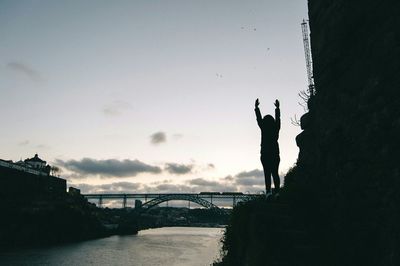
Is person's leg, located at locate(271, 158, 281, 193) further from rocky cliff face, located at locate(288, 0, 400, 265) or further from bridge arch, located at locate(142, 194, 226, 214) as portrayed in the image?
bridge arch, located at locate(142, 194, 226, 214)

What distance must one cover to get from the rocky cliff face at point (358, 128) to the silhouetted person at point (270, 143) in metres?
1.02

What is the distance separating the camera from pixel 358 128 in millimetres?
5188

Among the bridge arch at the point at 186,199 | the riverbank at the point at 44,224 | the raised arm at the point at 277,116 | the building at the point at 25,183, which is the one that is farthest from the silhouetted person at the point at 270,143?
the bridge arch at the point at 186,199

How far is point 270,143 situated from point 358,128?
2.74 m

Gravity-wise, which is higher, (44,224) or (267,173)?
(267,173)

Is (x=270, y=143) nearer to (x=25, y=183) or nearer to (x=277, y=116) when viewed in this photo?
(x=277, y=116)

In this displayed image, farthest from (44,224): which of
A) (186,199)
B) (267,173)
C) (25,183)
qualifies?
(267,173)

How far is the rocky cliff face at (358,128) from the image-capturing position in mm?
4285

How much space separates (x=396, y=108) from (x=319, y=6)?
337 cm

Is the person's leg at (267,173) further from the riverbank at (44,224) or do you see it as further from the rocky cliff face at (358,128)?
the riverbank at (44,224)

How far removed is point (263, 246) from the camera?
5250 millimetres

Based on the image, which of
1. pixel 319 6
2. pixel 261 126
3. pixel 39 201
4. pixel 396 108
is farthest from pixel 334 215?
pixel 39 201

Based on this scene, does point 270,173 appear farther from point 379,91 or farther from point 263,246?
point 379,91

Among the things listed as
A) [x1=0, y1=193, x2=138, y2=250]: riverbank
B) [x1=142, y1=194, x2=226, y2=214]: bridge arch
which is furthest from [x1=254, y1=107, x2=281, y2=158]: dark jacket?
[x1=142, y1=194, x2=226, y2=214]: bridge arch
